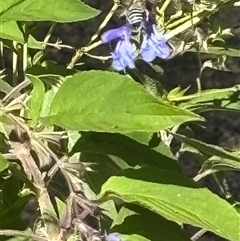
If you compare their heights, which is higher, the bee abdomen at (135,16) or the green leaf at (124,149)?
the bee abdomen at (135,16)

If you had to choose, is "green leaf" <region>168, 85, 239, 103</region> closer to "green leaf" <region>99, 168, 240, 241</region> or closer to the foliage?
the foliage

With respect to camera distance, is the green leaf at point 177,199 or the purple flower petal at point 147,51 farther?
the purple flower petal at point 147,51

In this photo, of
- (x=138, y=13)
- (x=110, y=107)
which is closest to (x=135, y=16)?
(x=138, y=13)

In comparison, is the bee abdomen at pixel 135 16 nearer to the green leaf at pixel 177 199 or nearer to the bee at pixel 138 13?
the bee at pixel 138 13

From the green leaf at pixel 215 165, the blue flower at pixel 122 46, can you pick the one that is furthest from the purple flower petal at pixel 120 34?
the green leaf at pixel 215 165

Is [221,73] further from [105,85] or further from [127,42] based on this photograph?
[105,85]
